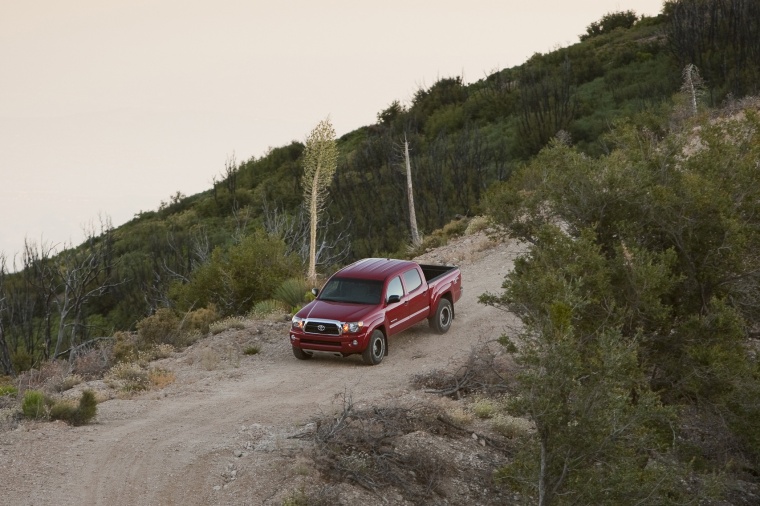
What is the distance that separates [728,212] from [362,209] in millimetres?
41762

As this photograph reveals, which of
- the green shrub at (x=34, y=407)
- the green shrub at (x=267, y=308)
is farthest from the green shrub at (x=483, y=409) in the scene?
the green shrub at (x=267, y=308)

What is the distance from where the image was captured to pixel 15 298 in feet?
177

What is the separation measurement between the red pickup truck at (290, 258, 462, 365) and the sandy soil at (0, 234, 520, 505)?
528 mm

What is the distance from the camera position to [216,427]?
14516 millimetres

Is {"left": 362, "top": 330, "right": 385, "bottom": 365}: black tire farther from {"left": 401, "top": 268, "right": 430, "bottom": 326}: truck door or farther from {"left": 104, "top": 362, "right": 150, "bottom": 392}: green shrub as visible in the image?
{"left": 104, "top": 362, "right": 150, "bottom": 392}: green shrub

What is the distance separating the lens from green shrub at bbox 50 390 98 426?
14727 mm

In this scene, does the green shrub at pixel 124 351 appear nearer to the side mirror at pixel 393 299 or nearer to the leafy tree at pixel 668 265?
the side mirror at pixel 393 299

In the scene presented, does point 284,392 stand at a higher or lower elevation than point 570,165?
lower

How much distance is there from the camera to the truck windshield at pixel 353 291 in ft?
61.7

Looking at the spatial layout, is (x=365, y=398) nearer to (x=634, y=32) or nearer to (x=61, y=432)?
(x=61, y=432)

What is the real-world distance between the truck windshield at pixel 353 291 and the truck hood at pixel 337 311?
0.18 metres

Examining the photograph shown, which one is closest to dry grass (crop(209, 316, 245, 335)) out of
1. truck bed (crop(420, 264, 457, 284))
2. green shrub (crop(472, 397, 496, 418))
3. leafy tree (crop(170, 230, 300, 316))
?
leafy tree (crop(170, 230, 300, 316))

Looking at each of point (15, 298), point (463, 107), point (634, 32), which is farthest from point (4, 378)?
point (634, 32)

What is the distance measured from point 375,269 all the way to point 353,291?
0.72m
